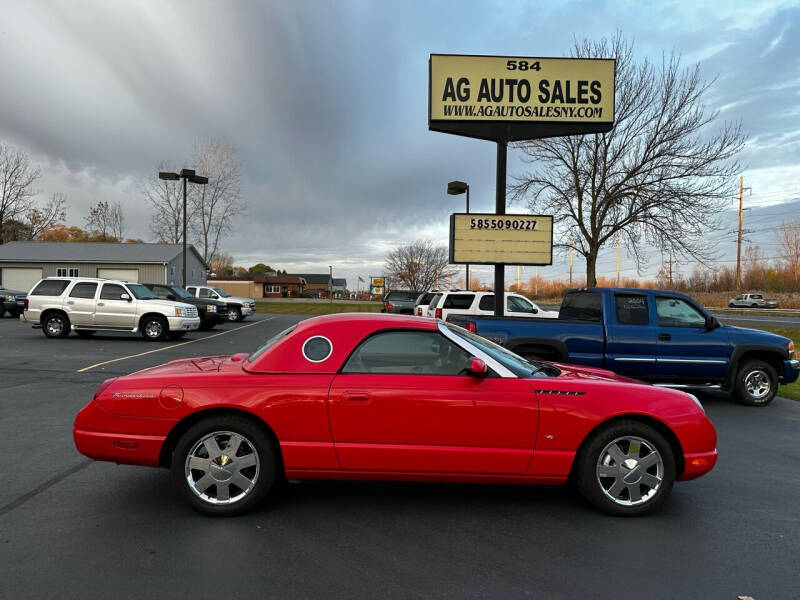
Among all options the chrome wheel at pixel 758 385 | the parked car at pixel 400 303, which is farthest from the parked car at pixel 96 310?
the chrome wheel at pixel 758 385

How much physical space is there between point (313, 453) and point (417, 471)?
75 centimetres

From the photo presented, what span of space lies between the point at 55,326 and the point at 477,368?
663 inches

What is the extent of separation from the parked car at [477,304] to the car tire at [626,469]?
11.4m

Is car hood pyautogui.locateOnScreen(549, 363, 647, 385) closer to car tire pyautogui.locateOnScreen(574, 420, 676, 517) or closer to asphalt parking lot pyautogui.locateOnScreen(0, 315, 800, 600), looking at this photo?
car tire pyautogui.locateOnScreen(574, 420, 676, 517)

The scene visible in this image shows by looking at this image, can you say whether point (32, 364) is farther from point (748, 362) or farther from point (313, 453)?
point (748, 362)

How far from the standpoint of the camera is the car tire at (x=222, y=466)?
3746 mm

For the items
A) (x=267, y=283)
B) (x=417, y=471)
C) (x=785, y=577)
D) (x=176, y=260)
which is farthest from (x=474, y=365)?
(x=267, y=283)

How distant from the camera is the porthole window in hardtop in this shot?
391 cm

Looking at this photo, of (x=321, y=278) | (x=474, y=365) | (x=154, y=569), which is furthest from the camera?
Answer: (x=321, y=278)

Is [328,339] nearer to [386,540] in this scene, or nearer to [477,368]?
[477,368]

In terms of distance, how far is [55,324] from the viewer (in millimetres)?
16312

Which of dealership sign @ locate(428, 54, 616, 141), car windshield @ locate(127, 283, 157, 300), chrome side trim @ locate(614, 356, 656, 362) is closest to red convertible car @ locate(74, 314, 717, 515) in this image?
chrome side trim @ locate(614, 356, 656, 362)

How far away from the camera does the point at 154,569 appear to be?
3.06 metres

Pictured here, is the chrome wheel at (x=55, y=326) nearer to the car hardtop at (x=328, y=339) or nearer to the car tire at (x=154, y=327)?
the car tire at (x=154, y=327)
